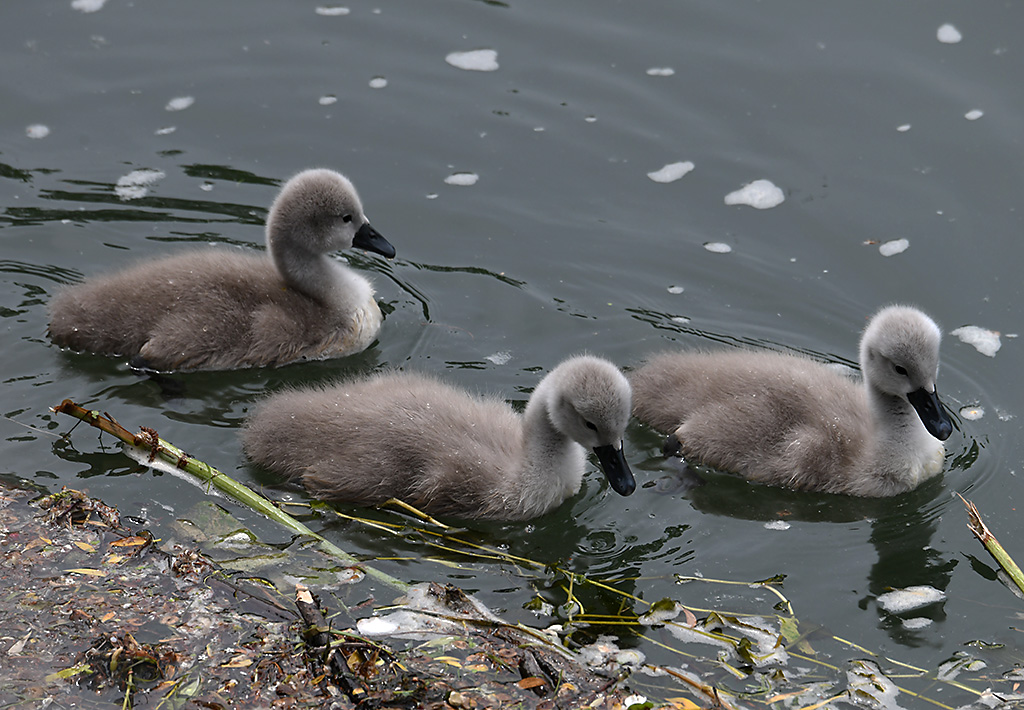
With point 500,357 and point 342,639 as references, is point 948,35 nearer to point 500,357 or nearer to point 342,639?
point 500,357

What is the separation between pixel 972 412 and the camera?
7098 millimetres

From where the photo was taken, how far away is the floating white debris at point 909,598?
580 cm

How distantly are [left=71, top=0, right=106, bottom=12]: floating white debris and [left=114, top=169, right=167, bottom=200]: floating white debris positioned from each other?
9.55ft

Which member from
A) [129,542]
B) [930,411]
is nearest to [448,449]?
[129,542]

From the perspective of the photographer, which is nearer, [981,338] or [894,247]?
[981,338]

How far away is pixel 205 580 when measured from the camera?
208 inches

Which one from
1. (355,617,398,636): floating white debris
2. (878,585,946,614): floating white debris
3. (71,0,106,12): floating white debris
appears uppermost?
(71,0,106,12): floating white debris

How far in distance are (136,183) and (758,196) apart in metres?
4.62

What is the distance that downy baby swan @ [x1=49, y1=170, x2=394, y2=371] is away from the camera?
7.12 metres

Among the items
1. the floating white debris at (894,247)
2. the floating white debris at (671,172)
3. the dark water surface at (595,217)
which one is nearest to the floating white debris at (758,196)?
the dark water surface at (595,217)

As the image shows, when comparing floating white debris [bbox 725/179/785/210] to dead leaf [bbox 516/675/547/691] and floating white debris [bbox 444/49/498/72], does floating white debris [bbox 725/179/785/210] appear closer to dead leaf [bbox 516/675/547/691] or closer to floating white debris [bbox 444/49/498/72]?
floating white debris [bbox 444/49/498/72]

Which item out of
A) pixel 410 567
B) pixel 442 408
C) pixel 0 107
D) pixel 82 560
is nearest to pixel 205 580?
pixel 82 560

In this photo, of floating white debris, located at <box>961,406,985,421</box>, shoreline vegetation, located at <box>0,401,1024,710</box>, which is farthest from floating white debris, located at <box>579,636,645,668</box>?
floating white debris, located at <box>961,406,985,421</box>

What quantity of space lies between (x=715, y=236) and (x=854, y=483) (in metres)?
2.71
